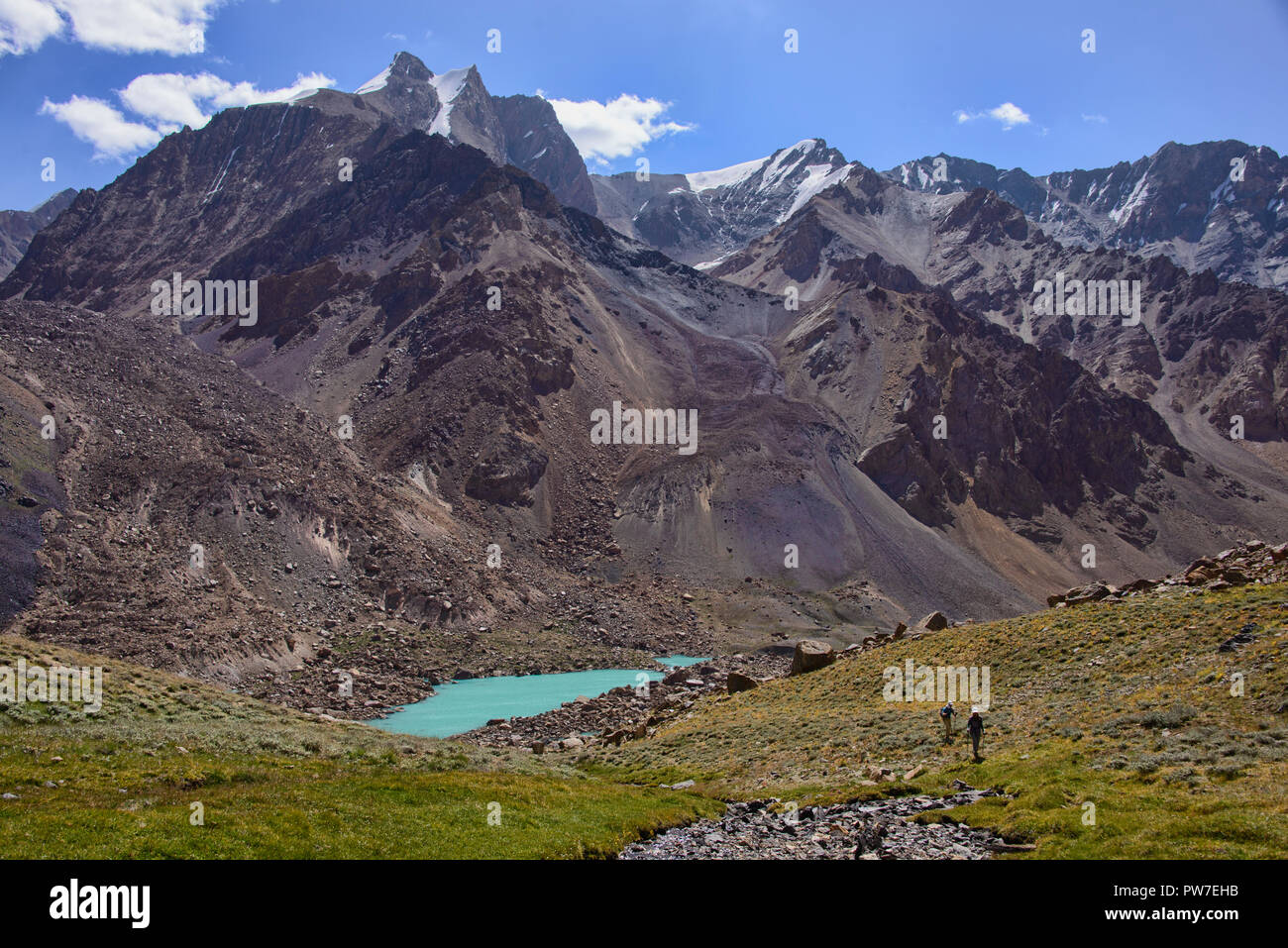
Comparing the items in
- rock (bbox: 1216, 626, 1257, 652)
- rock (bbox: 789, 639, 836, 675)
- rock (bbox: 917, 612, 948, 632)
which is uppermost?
rock (bbox: 917, 612, 948, 632)

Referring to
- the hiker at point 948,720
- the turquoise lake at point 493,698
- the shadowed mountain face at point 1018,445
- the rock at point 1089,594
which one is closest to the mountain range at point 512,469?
the shadowed mountain face at point 1018,445

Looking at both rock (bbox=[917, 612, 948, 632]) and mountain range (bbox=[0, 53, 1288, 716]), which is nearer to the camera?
rock (bbox=[917, 612, 948, 632])

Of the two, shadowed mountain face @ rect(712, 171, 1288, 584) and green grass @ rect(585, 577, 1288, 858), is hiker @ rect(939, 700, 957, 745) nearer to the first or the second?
green grass @ rect(585, 577, 1288, 858)

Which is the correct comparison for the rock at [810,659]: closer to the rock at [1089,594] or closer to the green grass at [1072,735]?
the green grass at [1072,735]

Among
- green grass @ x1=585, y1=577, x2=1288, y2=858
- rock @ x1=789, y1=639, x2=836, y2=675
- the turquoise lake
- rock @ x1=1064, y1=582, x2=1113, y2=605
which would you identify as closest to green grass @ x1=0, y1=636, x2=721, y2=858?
green grass @ x1=585, y1=577, x2=1288, y2=858

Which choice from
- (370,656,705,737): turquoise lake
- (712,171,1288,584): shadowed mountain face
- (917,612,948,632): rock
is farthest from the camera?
(712,171,1288,584): shadowed mountain face
